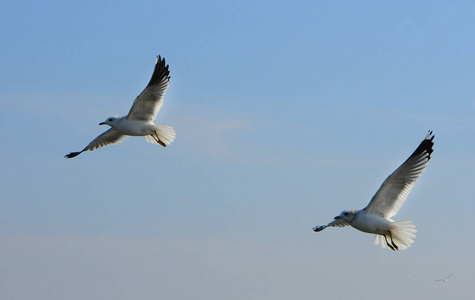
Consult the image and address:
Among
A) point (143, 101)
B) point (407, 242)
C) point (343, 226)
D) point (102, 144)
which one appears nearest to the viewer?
point (407, 242)

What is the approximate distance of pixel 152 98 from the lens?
515 inches

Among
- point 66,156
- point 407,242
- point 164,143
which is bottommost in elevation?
point 407,242

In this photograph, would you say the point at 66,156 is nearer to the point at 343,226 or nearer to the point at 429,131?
the point at 343,226

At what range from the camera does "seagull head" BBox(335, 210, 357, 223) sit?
1105 cm

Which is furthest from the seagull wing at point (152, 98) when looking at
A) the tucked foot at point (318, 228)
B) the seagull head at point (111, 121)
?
the tucked foot at point (318, 228)

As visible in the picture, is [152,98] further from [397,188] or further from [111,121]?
[397,188]

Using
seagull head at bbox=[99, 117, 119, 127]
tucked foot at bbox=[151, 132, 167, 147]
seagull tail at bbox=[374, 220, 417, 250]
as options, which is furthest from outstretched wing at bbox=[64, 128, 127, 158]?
seagull tail at bbox=[374, 220, 417, 250]

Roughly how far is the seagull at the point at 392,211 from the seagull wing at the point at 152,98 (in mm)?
3661

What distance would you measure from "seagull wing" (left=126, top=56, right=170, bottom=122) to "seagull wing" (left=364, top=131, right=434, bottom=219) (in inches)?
156

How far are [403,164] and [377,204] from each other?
2.14 feet

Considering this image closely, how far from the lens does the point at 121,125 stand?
1314 centimetres

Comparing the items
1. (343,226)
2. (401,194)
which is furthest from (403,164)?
(343,226)

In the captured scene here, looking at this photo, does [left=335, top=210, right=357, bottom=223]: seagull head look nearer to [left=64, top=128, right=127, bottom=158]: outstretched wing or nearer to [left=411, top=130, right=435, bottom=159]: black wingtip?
[left=411, top=130, right=435, bottom=159]: black wingtip

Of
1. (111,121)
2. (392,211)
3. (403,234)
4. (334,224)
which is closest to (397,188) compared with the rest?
(392,211)
